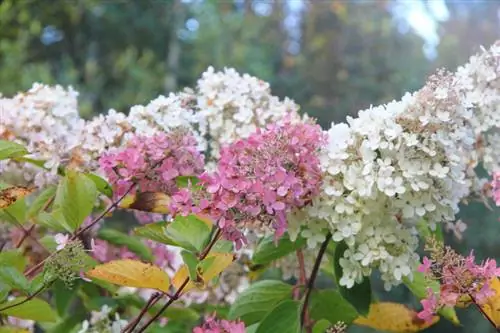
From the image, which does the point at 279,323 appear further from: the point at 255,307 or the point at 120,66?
the point at 120,66

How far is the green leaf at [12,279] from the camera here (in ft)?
1.79

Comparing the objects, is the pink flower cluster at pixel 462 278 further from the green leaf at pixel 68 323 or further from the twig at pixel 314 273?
A: the green leaf at pixel 68 323

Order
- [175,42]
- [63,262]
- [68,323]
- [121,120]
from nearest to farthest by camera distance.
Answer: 1. [63,262]
2. [121,120]
3. [68,323]
4. [175,42]

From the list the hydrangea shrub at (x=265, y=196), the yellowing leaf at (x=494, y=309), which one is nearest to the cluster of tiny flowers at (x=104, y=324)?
the hydrangea shrub at (x=265, y=196)

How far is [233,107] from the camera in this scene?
0.78 metres

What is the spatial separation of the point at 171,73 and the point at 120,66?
47cm

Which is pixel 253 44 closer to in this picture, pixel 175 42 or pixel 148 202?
pixel 175 42

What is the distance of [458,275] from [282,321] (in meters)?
0.17

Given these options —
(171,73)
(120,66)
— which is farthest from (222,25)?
(120,66)

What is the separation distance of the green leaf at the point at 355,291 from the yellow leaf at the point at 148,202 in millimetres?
157

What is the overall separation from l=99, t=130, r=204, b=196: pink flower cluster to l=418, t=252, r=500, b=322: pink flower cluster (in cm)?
24

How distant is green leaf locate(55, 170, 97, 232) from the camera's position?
1.93 feet

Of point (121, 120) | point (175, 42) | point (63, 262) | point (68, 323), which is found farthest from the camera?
point (175, 42)

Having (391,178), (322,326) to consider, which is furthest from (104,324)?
(391,178)
